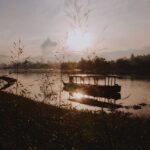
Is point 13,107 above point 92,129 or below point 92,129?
above

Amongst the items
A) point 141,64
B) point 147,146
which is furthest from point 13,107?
point 141,64

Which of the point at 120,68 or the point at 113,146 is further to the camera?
the point at 120,68

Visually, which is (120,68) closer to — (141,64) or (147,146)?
(141,64)

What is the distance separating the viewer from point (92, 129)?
8.51 meters

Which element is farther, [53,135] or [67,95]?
[67,95]

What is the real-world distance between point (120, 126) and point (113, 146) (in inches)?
110

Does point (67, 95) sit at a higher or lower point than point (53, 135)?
lower

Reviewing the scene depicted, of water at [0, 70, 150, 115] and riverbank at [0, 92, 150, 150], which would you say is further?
water at [0, 70, 150, 115]

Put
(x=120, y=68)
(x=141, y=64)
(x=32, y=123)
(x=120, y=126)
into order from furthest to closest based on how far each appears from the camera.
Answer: (x=120, y=68), (x=141, y=64), (x=120, y=126), (x=32, y=123)

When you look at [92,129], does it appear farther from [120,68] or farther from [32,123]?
[120,68]

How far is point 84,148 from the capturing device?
20.7 ft

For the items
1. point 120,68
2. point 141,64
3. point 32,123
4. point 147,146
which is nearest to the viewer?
point 147,146

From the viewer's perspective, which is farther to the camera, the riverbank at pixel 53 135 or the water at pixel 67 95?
the water at pixel 67 95

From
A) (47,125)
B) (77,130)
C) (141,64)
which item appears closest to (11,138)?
(47,125)
